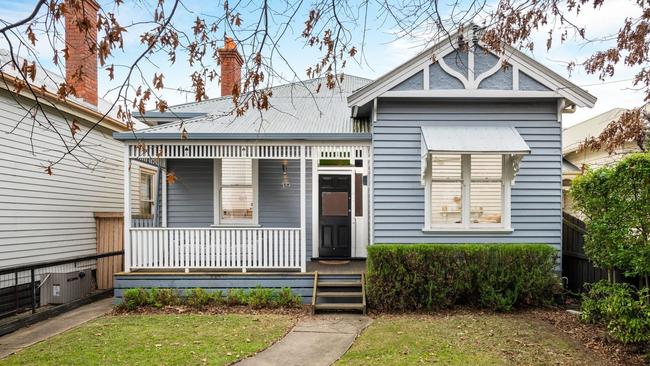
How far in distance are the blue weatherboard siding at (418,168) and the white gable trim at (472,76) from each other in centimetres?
36

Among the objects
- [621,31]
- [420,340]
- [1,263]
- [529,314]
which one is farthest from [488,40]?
[1,263]

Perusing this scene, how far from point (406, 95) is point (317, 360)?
4.95 metres

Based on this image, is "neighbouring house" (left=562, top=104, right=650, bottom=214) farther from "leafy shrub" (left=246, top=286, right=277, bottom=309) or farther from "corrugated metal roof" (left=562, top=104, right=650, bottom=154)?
"leafy shrub" (left=246, top=286, right=277, bottom=309)

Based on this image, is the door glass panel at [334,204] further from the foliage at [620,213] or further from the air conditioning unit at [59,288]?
the air conditioning unit at [59,288]

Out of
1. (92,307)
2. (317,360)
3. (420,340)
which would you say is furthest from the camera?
(92,307)

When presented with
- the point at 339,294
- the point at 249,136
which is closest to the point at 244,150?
the point at 249,136

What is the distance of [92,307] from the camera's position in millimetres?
8570

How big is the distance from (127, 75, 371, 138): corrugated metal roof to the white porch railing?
6.25ft

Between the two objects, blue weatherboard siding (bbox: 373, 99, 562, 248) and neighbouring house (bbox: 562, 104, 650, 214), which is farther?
neighbouring house (bbox: 562, 104, 650, 214)

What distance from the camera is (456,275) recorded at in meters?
7.52

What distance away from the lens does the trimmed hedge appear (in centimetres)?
746

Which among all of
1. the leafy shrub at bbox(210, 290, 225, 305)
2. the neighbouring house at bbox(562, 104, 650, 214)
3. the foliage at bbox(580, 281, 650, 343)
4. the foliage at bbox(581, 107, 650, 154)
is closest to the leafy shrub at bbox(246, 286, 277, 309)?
the leafy shrub at bbox(210, 290, 225, 305)

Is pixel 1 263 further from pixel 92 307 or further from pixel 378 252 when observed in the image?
pixel 378 252

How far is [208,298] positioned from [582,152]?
14.9 metres
